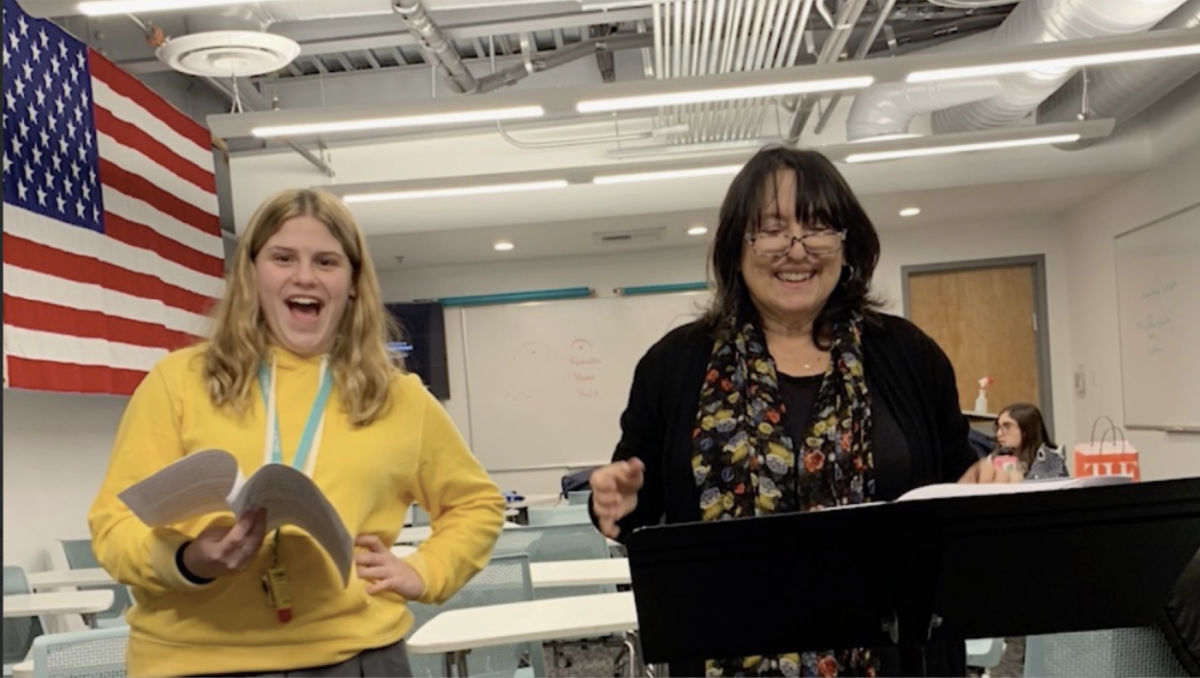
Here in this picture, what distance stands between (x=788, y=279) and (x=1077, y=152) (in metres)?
6.71

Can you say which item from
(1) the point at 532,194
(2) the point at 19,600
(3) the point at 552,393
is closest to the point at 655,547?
(2) the point at 19,600

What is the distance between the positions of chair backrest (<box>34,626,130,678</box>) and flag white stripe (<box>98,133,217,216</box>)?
3473 millimetres

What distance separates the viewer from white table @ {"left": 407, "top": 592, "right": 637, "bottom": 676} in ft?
8.52

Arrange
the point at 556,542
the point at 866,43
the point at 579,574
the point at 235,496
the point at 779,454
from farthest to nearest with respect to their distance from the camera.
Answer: the point at 866,43 < the point at 556,542 < the point at 579,574 < the point at 779,454 < the point at 235,496

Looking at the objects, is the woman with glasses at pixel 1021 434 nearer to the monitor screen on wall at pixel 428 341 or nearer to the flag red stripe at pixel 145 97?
the flag red stripe at pixel 145 97

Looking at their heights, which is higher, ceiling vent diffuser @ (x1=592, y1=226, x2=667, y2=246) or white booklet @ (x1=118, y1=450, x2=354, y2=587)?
ceiling vent diffuser @ (x1=592, y1=226, x2=667, y2=246)

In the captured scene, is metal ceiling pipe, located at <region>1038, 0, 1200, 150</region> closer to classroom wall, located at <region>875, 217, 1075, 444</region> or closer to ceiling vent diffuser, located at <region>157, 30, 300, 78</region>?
classroom wall, located at <region>875, 217, 1075, 444</region>

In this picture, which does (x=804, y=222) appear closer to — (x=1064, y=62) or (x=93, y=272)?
(x=1064, y=62)

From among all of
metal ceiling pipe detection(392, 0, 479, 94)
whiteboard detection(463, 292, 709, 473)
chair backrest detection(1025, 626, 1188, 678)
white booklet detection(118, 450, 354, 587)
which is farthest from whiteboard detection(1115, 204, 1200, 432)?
white booklet detection(118, 450, 354, 587)

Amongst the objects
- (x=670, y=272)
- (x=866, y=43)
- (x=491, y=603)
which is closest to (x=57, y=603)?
(x=491, y=603)

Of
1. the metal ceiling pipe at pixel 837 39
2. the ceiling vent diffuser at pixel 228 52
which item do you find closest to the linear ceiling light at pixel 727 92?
the metal ceiling pipe at pixel 837 39

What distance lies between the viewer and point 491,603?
11.1 ft

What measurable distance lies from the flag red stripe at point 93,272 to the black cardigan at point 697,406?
278 centimetres

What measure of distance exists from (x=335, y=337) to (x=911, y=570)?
95 centimetres
